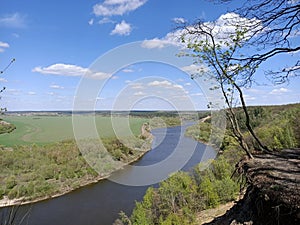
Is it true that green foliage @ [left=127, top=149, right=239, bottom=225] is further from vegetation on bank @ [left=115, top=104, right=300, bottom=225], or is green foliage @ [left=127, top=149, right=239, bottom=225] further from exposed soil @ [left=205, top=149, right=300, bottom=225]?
exposed soil @ [left=205, top=149, right=300, bottom=225]

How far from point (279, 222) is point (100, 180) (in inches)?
1316

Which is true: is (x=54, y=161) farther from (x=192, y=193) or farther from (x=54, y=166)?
(x=192, y=193)

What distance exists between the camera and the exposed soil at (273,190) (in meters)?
3.13

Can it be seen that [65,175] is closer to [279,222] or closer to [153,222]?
[153,222]

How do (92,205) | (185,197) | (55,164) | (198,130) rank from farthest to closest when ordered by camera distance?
(55,164) < (92,205) < (198,130) < (185,197)

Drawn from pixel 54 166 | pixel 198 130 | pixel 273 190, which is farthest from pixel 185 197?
pixel 54 166

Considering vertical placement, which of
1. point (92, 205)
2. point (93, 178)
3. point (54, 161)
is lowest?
point (93, 178)

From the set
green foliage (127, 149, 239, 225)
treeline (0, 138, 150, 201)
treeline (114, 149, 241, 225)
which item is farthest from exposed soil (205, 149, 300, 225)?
treeline (0, 138, 150, 201)

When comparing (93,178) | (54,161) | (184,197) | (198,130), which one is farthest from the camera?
(54,161)

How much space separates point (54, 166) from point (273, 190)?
41.3 metres

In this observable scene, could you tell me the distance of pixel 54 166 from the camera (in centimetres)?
4038

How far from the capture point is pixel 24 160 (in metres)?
42.5

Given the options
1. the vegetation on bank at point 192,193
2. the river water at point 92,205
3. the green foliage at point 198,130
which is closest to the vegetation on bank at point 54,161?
the river water at point 92,205

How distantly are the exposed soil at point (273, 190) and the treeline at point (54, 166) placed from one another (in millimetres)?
26699
